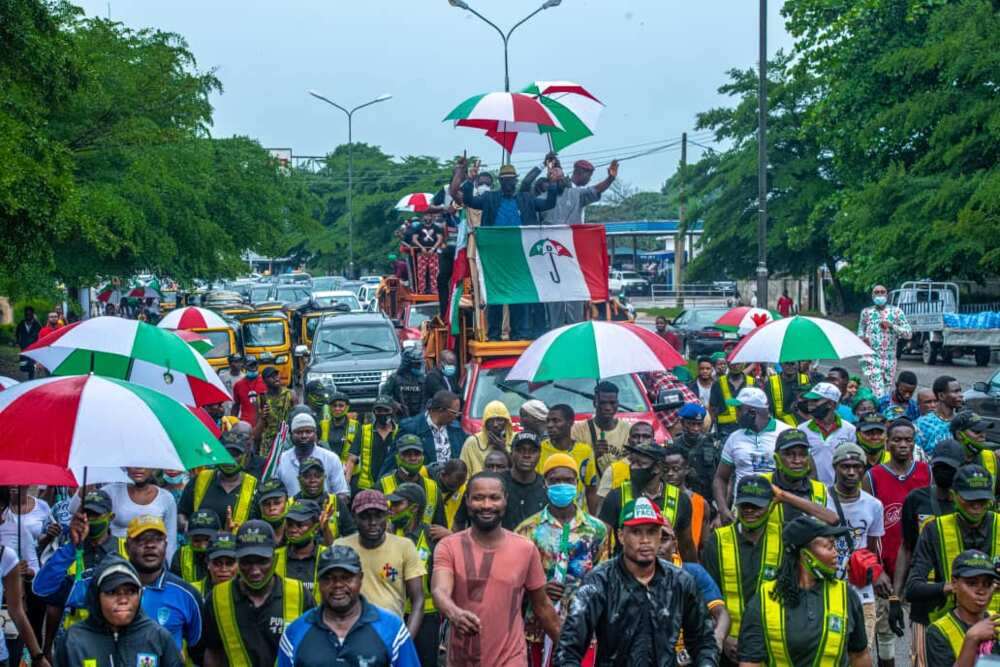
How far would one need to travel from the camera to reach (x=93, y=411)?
22.8 feet

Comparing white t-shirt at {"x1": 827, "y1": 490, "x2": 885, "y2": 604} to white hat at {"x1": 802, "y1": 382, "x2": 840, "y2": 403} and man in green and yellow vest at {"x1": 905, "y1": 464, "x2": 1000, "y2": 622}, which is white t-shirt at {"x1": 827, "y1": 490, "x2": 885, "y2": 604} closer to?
man in green and yellow vest at {"x1": 905, "y1": 464, "x2": 1000, "y2": 622}

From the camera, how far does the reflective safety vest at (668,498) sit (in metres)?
7.75

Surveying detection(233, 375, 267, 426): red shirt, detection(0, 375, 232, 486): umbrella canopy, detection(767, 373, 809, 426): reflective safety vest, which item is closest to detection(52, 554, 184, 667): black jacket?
detection(0, 375, 232, 486): umbrella canopy

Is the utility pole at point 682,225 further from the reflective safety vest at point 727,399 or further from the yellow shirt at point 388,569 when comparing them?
the yellow shirt at point 388,569

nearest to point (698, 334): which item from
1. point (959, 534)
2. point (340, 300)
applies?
point (340, 300)

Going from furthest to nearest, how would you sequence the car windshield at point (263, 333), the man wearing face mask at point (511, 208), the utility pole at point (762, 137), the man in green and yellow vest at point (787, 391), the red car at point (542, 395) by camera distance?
1. the car windshield at point (263, 333)
2. the utility pole at point (762, 137)
3. the man wearing face mask at point (511, 208)
4. the red car at point (542, 395)
5. the man in green and yellow vest at point (787, 391)

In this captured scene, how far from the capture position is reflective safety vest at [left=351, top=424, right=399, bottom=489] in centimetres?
1125

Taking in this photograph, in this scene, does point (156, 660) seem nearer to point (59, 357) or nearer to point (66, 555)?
point (66, 555)

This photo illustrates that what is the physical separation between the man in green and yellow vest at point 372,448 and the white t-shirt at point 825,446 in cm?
331

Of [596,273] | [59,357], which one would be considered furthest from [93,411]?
[596,273]

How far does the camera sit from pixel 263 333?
2703cm

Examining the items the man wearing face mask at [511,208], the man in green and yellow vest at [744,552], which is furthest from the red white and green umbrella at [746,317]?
the man in green and yellow vest at [744,552]

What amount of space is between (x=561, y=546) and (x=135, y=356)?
12.4 feet

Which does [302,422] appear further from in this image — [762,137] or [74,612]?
[762,137]
